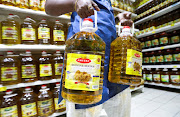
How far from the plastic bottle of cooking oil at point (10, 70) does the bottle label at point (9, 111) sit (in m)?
0.24

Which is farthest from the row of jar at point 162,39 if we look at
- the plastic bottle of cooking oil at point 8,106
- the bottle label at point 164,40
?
the plastic bottle of cooking oil at point 8,106

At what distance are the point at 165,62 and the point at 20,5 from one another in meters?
2.78

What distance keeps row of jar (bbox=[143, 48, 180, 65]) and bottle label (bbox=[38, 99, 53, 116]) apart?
238 centimetres

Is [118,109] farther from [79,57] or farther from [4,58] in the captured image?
[4,58]

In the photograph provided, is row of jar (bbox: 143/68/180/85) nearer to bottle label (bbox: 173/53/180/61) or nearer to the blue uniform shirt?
bottle label (bbox: 173/53/180/61)

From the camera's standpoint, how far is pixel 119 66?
0.57m

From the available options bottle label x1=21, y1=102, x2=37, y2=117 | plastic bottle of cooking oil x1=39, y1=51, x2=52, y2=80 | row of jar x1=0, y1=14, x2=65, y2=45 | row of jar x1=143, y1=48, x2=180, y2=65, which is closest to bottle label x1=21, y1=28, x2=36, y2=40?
row of jar x1=0, y1=14, x2=65, y2=45

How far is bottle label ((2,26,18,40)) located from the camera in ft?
3.60

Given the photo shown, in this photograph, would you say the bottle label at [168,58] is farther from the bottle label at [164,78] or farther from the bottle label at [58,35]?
the bottle label at [58,35]

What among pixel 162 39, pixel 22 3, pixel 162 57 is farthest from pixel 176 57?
pixel 22 3

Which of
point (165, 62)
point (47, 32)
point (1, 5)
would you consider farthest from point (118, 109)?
point (165, 62)

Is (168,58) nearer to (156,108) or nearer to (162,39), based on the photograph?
(162,39)

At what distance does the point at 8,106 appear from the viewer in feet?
3.44

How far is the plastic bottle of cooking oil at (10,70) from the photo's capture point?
42.0 inches
